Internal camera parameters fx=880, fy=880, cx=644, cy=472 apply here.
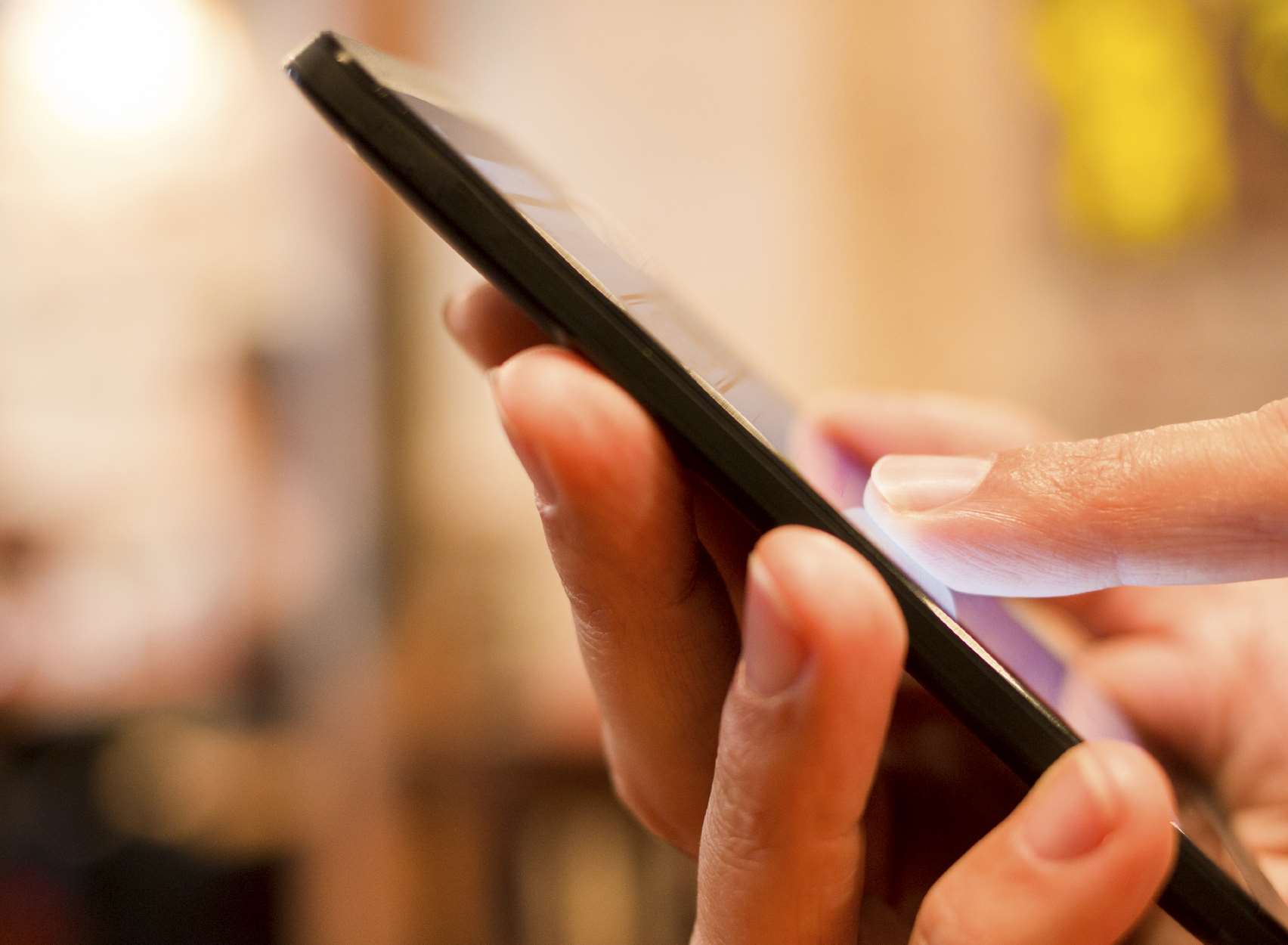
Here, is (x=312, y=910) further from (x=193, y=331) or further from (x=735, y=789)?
(x=735, y=789)

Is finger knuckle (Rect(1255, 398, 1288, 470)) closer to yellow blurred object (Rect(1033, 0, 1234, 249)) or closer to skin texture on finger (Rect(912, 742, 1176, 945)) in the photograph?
skin texture on finger (Rect(912, 742, 1176, 945))

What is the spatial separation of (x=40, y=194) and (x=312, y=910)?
127cm

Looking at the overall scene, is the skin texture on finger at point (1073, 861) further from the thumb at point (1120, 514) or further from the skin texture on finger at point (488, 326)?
the skin texture on finger at point (488, 326)

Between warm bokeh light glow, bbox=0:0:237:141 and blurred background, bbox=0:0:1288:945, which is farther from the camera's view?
warm bokeh light glow, bbox=0:0:237:141

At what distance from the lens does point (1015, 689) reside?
0.23 m

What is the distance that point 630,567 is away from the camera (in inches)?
10.3

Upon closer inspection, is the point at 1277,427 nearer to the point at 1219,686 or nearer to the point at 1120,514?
the point at 1120,514

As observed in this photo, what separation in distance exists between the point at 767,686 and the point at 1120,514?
12 cm

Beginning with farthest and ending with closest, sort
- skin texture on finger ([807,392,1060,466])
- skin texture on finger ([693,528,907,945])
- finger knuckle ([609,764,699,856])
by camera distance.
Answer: skin texture on finger ([807,392,1060,466]) → finger knuckle ([609,764,699,856]) → skin texture on finger ([693,528,907,945])

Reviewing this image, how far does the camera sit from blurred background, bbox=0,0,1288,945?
1322mm

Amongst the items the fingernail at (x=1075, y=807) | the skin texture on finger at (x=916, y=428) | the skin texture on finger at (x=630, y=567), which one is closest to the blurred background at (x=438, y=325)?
the skin texture on finger at (x=916, y=428)

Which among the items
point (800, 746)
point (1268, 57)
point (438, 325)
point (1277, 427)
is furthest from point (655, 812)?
point (1268, 57)

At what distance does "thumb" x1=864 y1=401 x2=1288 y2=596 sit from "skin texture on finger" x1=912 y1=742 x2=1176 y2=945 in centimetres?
6

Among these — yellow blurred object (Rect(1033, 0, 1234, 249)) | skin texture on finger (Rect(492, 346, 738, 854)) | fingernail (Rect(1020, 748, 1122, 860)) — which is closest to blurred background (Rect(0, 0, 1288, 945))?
yellow blurred object (Rect(1033, 0, 1234, 249))
